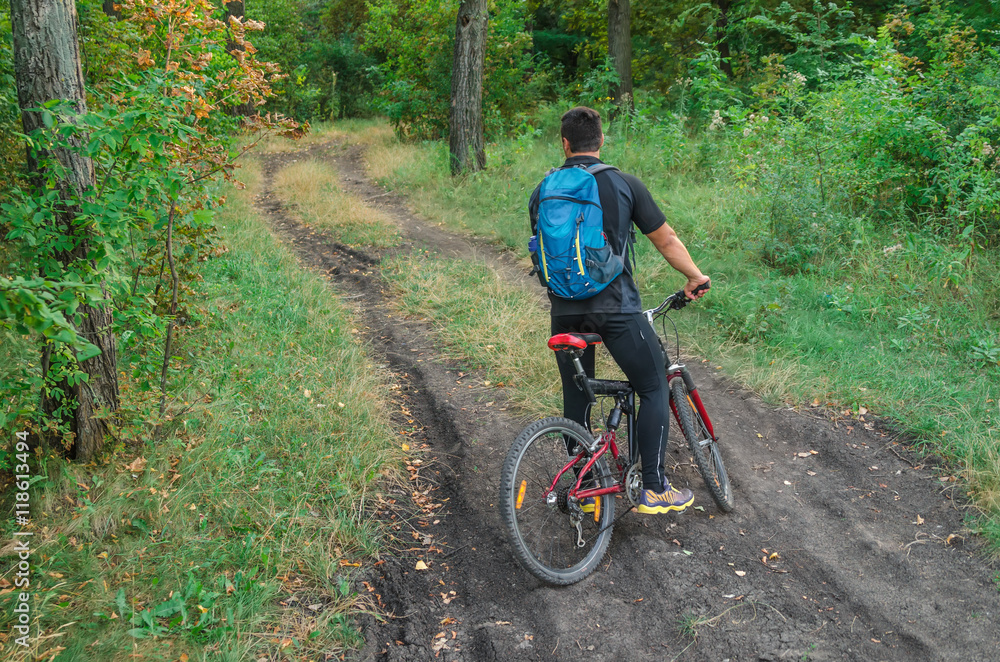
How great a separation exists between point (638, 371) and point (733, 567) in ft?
3.81

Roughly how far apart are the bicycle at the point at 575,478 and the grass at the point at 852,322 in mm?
1564

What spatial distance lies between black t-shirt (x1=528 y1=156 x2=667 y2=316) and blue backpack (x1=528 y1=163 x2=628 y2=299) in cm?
4

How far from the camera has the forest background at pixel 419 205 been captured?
10.8 feet

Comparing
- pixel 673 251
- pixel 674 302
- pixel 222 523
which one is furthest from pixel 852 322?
pixel 222 523

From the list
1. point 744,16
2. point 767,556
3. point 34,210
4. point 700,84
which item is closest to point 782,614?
point 767,556

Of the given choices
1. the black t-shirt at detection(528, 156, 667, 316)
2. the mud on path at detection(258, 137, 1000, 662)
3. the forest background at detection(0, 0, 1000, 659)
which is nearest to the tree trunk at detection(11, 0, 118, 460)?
the forest background at detection(0, 0, 1000, 659)

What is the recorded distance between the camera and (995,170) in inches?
243

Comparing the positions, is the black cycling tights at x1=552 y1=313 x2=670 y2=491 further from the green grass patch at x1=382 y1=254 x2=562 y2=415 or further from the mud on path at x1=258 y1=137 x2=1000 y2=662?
the green grass patch at x1=382 y1=254 x2=562 y2=415

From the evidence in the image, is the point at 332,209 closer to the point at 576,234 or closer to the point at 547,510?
the point at 547,510

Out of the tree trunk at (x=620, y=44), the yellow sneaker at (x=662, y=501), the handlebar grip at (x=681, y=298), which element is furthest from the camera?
the tree trunk at (x=620, y=44)

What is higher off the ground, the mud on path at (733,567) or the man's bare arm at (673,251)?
the man's bare arm at (673,251)

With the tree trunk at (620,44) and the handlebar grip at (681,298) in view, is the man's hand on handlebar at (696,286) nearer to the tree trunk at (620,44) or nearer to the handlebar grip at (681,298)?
the handlebar grip at (681,298)

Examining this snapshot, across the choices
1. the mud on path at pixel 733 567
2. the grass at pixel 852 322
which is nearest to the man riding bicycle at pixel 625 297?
the mud on path at pixel 733 567

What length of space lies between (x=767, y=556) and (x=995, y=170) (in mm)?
4864
